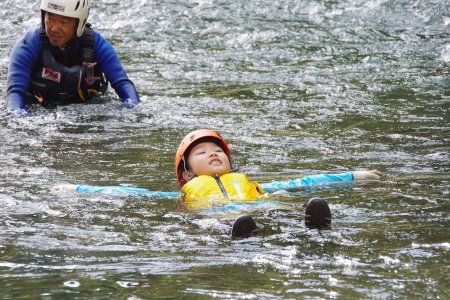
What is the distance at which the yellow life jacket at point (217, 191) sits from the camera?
17.0 ft

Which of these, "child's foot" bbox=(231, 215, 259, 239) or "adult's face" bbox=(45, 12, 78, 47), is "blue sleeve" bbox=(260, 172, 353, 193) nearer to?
"child's foot" bbox=(231, 215, 259, 239)

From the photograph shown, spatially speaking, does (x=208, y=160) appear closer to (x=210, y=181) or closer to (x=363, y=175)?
(x=210, y=181)

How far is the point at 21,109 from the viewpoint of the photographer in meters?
7.97

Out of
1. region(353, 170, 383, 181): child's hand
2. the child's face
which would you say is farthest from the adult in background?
region(353, 170, 383, 181): child's hand

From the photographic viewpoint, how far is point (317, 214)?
14.2 ft

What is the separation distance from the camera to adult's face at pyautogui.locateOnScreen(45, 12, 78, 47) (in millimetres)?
7941

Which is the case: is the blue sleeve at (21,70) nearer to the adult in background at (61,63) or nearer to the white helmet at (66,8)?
the adult in background at (61,63)

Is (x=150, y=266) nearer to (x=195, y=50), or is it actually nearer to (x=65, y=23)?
(x=65, y=23)

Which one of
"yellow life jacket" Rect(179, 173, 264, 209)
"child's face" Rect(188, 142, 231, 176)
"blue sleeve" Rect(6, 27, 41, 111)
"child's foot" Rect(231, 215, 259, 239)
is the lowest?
"child's foot" Rect(231, 215, 259, 239)

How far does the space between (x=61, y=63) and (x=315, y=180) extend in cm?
409

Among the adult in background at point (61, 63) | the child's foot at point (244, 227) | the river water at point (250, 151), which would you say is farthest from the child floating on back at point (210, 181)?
the adult in background at point (61, 63)

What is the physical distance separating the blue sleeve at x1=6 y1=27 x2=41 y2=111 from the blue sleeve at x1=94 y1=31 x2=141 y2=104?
2.45ft

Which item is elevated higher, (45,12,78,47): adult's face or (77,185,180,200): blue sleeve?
(45,12,78,47): adult's face

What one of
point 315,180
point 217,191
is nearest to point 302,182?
point 315,180
